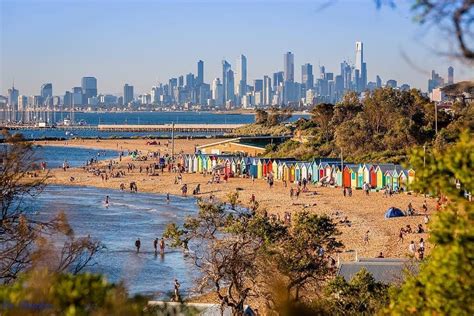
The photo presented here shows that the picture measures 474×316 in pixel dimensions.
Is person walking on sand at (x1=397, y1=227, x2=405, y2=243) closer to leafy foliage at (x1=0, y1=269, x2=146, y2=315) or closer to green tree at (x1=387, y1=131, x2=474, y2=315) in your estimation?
green tree at (x1=387, y1=131, x2=474, y2=315)

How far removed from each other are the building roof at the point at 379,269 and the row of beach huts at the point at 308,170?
14564 millimetres

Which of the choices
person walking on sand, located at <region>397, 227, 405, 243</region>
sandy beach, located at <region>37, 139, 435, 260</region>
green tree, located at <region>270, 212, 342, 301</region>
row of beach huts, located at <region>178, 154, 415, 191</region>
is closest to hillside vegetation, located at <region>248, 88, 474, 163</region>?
row of beach huts, located at <region>178, 154, 415, 191</region>

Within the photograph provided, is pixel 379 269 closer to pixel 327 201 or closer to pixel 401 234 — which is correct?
pixel 401 234

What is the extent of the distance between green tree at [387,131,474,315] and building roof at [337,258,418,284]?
8.70 meters

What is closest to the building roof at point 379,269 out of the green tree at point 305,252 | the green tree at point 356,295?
the green tree at point 305,252

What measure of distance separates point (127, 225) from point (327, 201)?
8325 mm

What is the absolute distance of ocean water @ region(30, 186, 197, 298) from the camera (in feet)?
65.8

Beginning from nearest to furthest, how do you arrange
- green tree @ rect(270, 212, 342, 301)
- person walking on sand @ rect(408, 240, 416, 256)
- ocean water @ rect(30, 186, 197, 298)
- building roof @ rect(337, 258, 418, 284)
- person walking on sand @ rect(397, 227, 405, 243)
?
green tree @ rect(270, 212, 342, 301), building roof @ rect(337, 258, 418, 284), ocean water @ rect(30, 186, 197, 298), person walking on sand @ rect(408, 240, 416, 256), person walking on sand @ rect(397, 227, 405, 243)

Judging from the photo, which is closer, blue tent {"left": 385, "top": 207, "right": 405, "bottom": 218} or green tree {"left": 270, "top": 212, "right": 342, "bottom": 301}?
green tree {"left": 270, "top": 212, "right": 342, "bottom": 301}

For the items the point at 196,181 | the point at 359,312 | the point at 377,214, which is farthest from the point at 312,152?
the point at 359,312

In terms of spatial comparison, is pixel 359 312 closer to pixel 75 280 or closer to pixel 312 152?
pixel 75 280

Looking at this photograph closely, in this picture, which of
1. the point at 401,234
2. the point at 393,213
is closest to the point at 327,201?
the point at 393,213

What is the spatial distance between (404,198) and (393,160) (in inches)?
303

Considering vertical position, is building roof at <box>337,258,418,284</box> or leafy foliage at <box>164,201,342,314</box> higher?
leafy foliage at <box>164,201,342,314</box>
